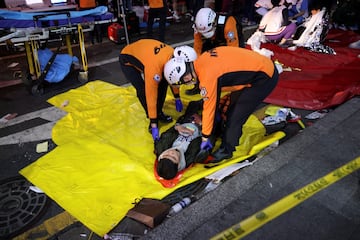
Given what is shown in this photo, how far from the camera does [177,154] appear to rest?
3398mm

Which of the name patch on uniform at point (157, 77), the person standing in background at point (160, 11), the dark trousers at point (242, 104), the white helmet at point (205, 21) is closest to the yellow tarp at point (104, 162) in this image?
the dark trousers at point (242, 104)

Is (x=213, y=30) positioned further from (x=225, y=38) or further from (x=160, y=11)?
(x=160, y=11)

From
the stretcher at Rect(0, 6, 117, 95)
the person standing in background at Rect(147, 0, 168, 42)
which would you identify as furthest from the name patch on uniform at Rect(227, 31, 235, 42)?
the person standing in background at Rect(147, 0, 168, 42)

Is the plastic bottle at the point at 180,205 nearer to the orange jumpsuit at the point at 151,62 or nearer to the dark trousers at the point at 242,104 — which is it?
the dark trousers at the point at 242,104

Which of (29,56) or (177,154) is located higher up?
(29,56)

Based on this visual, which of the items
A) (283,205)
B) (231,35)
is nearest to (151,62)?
(231,35)

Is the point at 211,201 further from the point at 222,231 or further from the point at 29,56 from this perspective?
the point at 29,56

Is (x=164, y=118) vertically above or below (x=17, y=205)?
above

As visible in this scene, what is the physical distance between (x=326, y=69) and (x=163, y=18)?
384 cm

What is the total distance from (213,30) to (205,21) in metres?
0.27

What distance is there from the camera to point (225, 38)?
5.02 meters

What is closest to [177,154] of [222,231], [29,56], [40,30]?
[222,231]

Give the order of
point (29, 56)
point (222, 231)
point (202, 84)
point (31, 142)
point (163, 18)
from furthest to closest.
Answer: point (163, 18) < point (29, 56) < point (31, 142) < point (202, 84) < point (222, 231)

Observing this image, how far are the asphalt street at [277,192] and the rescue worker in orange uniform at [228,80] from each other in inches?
18.7
